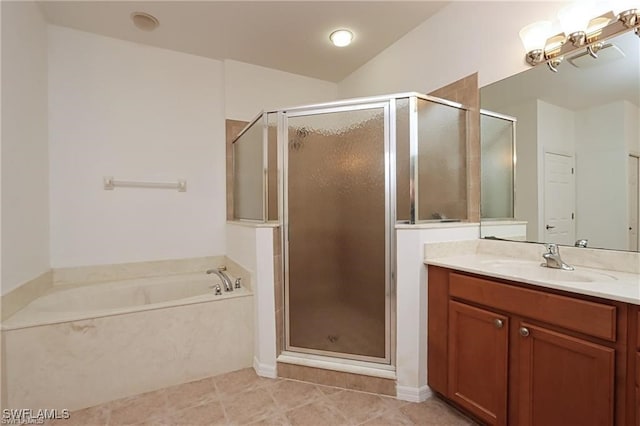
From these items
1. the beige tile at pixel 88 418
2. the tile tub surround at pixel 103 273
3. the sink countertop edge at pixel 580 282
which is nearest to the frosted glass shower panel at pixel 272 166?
the tile tub surround at pixel 103 273

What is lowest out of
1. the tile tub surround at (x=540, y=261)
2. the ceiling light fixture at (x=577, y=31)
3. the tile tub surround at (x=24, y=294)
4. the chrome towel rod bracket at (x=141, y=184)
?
the tile tub surround at (x=24, y=294)

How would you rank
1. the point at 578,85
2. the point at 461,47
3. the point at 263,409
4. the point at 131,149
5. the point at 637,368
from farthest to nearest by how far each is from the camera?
1. the point at 131,149
2. the point at 461,47
3. the point at 263,409
4. the point at 578,85
5. the point at 637,368

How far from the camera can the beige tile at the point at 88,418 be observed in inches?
57.9

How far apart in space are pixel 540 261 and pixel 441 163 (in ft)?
2.52

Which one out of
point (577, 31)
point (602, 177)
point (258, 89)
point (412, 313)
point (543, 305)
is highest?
point (258, 89)

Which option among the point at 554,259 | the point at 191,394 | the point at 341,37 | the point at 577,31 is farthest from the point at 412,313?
the point at 341,37

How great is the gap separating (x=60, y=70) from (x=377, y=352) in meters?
3.08

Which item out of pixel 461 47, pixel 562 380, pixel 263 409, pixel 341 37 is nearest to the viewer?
pixel 562 380

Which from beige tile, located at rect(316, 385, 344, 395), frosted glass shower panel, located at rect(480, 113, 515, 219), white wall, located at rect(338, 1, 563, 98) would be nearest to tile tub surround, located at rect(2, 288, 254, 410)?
beige tile, located at rect(316, 385, 344, 395)

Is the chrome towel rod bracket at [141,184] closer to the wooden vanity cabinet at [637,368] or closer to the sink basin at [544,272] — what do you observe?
the sink basin at [544,272]

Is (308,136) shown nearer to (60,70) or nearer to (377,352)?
(377,352)

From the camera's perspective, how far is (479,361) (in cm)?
135

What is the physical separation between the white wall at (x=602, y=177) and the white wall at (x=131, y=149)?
8.62 ft

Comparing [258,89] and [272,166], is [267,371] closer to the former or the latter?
[272,166]
